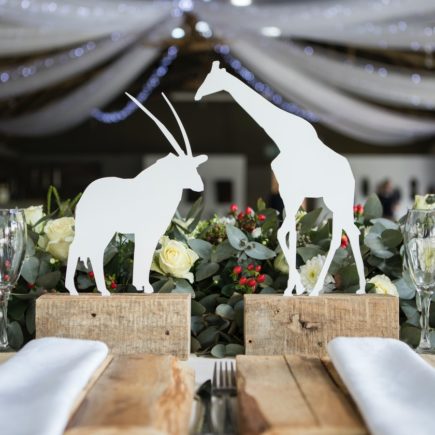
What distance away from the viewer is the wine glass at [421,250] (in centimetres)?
99

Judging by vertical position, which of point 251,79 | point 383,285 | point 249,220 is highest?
point 251,79

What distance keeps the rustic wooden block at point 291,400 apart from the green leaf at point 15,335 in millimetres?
441

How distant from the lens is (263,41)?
453 cm

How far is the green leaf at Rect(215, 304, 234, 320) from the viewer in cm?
109

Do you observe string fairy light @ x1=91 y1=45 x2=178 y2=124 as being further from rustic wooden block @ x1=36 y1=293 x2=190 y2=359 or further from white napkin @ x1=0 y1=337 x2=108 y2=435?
white napkin @ x1=0 y1=337 x2=108 y2=435

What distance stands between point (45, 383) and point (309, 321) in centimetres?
45

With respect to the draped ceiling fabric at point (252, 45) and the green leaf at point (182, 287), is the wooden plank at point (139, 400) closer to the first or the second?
the green leaf at point (182, 287)

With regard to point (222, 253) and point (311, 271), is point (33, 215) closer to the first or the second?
point (222, 253)

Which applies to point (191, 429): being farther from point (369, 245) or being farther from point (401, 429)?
point (369, 245)

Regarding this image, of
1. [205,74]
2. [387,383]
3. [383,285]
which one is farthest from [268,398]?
[205,74]

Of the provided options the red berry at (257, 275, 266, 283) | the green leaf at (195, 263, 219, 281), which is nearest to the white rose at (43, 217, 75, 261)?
the green leaf at (195, 263, 219, 281)

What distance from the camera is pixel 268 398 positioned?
0.71m

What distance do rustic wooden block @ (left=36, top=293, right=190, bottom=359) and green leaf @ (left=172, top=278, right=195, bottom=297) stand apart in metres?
0.09

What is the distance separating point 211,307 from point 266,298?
153mm
